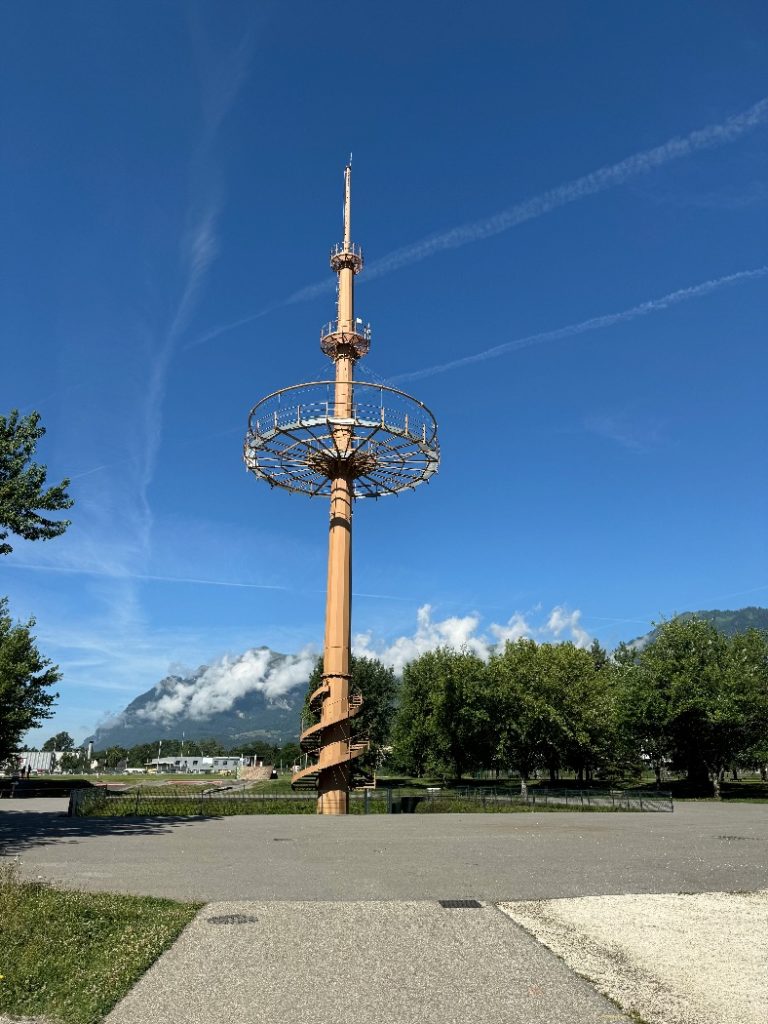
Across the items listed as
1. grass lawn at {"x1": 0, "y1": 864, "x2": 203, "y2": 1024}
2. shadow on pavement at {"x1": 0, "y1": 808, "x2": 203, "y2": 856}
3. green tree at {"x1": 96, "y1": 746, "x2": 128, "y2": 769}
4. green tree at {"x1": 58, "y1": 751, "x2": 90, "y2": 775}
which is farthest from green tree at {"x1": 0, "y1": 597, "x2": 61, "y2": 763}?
green tree at {"x1": 96, "y1": 746, "x2": 128, "y2": 769}

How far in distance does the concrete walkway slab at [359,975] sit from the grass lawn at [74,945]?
24 centimetres

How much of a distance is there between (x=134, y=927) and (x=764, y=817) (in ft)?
98.8

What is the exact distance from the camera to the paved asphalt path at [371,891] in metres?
7.55

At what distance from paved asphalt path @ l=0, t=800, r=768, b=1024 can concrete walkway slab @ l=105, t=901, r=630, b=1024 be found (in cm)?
3

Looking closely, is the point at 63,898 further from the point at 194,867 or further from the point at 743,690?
the point at 743,690

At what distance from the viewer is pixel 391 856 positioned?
58.2 ft

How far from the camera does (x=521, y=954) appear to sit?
9172mm

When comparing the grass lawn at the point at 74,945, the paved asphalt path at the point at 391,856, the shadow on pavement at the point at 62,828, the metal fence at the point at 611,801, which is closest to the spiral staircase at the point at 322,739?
the paved asphalt path at the point at 391,856

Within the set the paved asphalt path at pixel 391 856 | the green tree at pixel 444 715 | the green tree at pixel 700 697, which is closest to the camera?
the paved asphalt path at pixel 391 856

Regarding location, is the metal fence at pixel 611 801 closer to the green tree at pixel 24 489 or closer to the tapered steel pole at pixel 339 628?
the tapered steel pole at pixel 339 628

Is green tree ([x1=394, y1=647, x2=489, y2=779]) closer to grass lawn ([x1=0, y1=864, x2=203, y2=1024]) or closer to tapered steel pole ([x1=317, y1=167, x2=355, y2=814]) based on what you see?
tapered steel pole ([x1=317, y1=167, x2=355, y2=814])

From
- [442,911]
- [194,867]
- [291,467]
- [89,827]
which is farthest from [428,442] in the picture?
[442,911]

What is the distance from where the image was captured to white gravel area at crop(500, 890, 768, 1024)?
24.9ft

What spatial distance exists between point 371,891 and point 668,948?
547 centimetres
